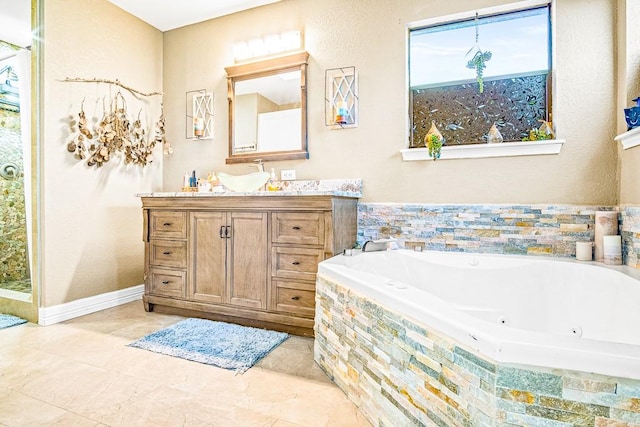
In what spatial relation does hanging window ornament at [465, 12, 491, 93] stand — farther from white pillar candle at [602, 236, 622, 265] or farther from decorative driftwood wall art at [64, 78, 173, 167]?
decorative driftwood wall art at [64, 78, 173, 167]

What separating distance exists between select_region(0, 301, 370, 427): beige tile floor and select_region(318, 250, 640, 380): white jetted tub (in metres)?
0.55

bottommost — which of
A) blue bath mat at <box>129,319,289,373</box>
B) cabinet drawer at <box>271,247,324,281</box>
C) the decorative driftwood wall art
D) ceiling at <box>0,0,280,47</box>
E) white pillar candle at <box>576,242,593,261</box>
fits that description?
blue bath mat at <box>129,319,289,373</box>

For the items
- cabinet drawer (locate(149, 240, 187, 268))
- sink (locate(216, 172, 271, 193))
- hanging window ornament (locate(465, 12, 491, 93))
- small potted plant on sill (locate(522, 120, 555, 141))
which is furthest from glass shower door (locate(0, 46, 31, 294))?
small potted plant on sill (locate(522, 120, 555, 141))

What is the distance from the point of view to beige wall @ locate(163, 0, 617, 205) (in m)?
2.16

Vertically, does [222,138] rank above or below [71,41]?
below

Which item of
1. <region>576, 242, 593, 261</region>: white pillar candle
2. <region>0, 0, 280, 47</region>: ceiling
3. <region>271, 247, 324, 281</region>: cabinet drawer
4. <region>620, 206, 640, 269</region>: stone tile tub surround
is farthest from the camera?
<region>0, 0, 280, 47</region>: ceiling

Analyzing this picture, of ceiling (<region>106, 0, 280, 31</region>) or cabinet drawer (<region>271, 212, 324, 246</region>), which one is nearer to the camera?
cabinet drawer (<region>271, 212, 324, 246</region>)

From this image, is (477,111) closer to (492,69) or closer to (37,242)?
(492,69)

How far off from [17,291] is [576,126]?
426 cm

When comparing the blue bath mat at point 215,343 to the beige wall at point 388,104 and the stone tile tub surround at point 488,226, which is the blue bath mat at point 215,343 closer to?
the stone tile tub surround at point 488,226

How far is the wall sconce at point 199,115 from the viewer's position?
10.8ft

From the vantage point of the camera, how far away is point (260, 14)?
308cm

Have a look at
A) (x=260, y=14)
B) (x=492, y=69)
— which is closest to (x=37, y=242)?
(x=260, y=14)

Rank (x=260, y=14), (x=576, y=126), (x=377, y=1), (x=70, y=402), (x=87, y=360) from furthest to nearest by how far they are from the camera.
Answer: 1. (x=260, y=14)
2. (x=377, y=1)
3. (x=576, y=126)
4. (x=87, y=360)
5. (x=70, y=402)
